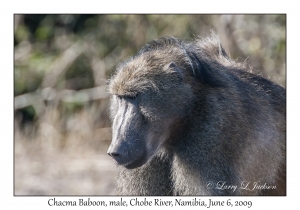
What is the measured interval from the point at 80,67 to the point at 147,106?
6706mm

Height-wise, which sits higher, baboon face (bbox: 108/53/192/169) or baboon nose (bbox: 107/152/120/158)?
baboon face (bbox: 108/53/192/169)

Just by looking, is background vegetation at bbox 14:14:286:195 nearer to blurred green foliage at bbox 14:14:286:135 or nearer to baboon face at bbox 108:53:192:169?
blurred green foliage at bbox 14:14:286:135

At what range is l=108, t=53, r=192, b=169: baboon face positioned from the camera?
394cm

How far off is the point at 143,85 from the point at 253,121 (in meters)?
0.86

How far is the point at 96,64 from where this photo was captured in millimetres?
10414

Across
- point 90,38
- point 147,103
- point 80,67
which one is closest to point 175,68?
point 147,103

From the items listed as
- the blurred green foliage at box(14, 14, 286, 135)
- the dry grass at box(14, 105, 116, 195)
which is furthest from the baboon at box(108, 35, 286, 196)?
the blurred green foliage at box(14, 14, 286, 135)

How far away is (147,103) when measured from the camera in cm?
404

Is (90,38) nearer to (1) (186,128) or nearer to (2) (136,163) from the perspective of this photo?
(1) (186,128)

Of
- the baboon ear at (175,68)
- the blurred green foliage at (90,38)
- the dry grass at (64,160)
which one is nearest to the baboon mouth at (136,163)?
the baboon ear at (175,68)

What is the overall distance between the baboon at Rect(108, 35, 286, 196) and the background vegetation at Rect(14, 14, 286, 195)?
14.0ft
